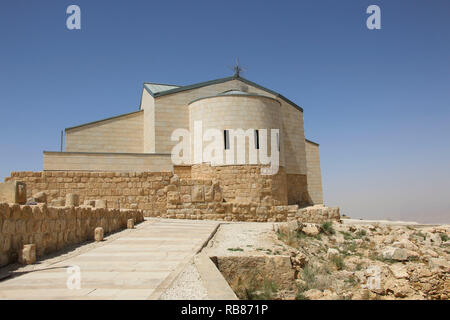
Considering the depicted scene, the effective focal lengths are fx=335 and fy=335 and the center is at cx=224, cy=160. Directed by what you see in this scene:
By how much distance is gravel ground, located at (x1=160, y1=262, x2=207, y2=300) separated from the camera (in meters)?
3.89

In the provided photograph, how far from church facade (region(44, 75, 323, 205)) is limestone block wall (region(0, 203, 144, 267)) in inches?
278

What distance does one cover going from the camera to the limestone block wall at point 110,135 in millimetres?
18453

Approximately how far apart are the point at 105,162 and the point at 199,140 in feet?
15.0

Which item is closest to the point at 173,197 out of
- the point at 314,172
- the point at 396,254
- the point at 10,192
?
the point at 10,192

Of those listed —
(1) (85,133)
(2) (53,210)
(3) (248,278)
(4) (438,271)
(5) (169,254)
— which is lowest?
(4) (438,271)

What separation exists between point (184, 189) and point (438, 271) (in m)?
8.79

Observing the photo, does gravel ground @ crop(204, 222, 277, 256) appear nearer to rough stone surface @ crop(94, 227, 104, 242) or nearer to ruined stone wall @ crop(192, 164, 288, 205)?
rough stone surface @ crop(94, 227, 104, 242)

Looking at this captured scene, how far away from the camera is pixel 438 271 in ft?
28.7

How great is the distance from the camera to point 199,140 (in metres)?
16.8

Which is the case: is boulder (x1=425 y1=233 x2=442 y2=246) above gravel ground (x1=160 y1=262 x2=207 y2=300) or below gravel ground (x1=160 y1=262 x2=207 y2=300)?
below

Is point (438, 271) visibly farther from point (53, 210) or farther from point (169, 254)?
point (53, 210)

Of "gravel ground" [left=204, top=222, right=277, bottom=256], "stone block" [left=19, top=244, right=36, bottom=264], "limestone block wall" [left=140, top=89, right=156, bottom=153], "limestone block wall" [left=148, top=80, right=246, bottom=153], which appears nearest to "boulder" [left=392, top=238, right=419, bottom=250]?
"gravel ground" [left=204, top=222, right=277, bottom=256]

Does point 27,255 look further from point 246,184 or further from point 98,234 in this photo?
point 246,184
